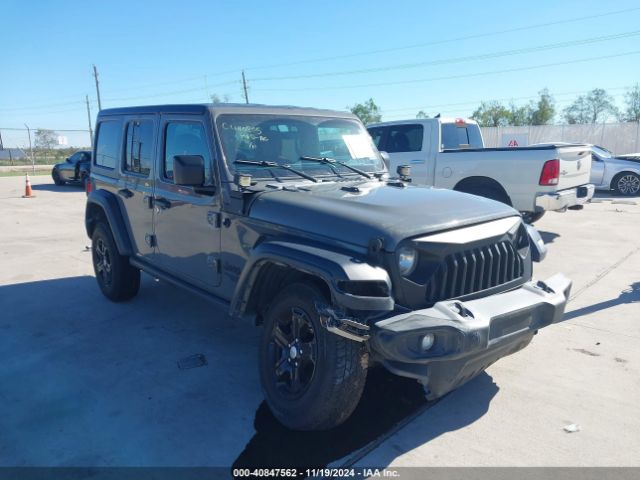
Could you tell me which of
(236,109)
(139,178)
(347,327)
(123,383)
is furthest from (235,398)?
(139,178)

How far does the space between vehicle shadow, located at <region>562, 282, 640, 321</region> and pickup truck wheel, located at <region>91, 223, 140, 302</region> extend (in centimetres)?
456

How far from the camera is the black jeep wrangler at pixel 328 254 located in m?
2.73

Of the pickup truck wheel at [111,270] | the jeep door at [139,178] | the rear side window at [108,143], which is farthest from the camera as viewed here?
the pickup truck wheel at [111,270]

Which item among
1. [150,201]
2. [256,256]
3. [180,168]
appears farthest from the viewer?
[150,201]

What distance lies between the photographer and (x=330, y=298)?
287 cm

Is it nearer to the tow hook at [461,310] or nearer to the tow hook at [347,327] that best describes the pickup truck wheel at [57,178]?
the tow hook at [347,327]

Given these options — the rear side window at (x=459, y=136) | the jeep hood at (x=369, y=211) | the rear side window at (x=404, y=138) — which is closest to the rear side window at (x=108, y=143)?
the jeep hood at (x=369, y=211)

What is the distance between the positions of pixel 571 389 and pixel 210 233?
2.93m

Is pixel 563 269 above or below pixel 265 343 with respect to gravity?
below

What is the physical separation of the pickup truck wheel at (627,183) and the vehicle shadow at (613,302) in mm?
11009

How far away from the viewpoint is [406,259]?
9.37 ft

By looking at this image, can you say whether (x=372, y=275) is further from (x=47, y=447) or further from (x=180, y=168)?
(x=47, y=447)

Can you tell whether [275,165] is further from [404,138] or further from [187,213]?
[404,138]

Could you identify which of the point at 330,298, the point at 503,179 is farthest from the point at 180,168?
the point at 503,179
